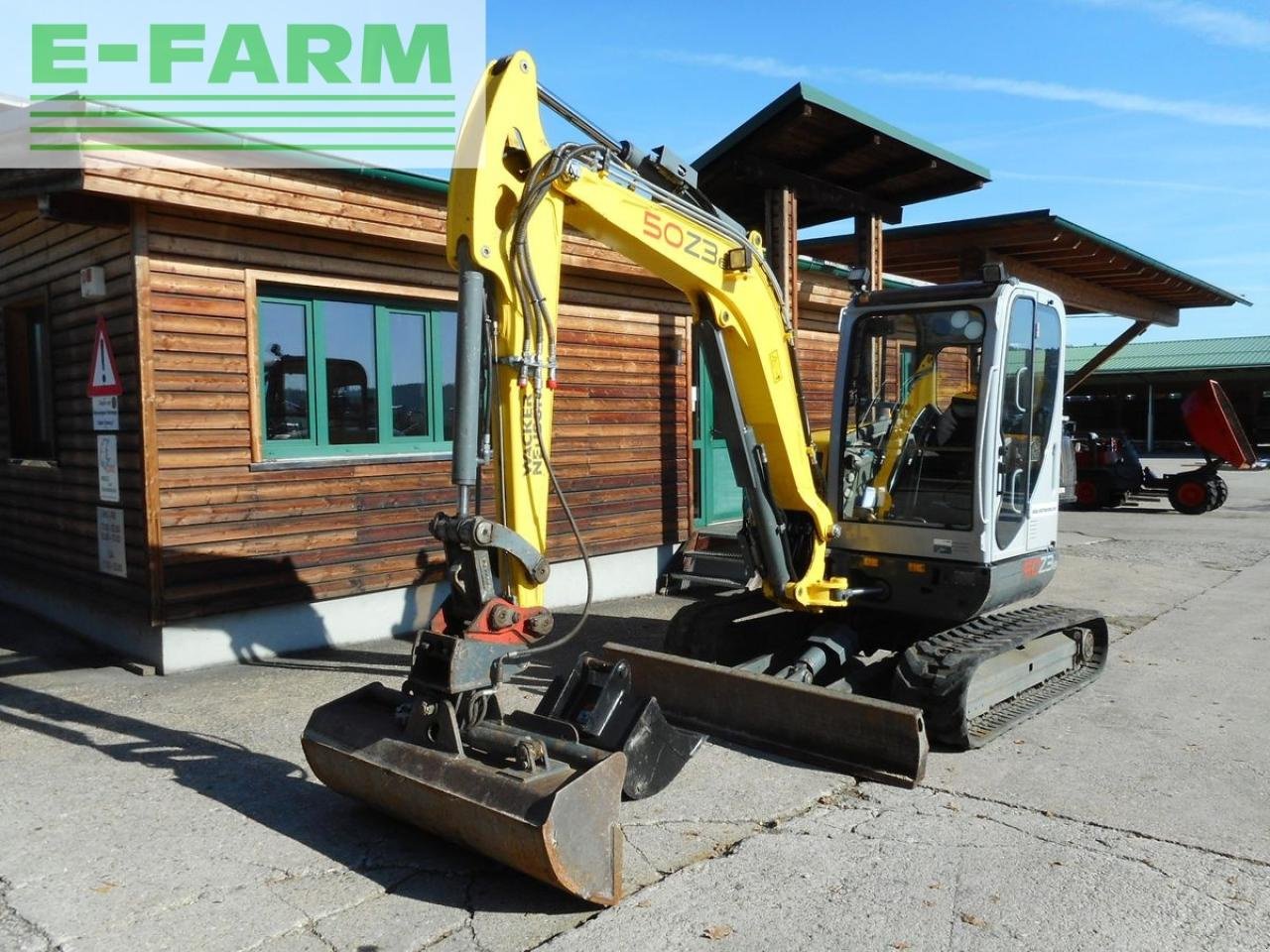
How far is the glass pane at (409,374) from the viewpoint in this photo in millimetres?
8078

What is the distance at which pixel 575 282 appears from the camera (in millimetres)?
9180

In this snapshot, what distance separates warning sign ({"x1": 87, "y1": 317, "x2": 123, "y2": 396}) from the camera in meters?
6.82

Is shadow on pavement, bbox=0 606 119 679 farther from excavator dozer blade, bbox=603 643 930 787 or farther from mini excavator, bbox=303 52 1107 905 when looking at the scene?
excavator dozer blade, bbox=603 643 930 787

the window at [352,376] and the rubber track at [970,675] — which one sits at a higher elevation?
the window at [352,376]

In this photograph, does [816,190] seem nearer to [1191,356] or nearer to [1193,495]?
[1193,495]

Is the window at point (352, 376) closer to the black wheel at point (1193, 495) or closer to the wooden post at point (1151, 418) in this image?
the black wheel at point (1193, 495)

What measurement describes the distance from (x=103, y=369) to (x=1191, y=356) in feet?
121

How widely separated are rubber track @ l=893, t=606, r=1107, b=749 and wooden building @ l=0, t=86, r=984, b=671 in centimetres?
406

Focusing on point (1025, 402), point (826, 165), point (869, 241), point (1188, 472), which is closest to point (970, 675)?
point (1025, 402)

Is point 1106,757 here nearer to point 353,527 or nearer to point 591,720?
point 591,720

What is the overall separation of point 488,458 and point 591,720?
1.19m

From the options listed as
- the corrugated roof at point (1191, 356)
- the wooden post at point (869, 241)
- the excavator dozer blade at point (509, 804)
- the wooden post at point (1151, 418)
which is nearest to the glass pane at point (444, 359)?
the excavator dozer blade at point (509, 804)

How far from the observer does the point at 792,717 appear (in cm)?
514

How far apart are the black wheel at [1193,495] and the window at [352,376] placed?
1411 centimetres
